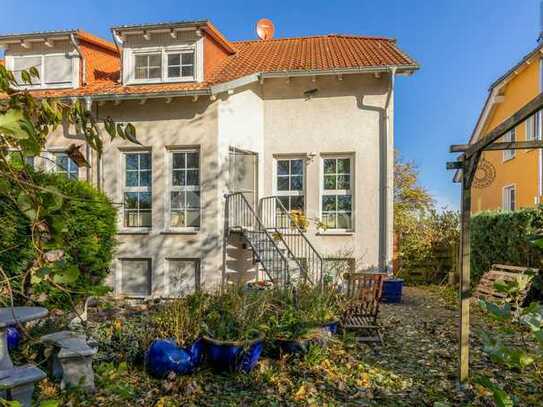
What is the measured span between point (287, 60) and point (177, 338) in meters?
8.47

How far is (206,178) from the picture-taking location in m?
9.81

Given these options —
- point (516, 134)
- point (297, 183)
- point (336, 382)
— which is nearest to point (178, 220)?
point (297, 183)

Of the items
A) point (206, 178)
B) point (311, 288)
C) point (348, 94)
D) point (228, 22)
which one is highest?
point (228, 22)

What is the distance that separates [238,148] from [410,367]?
21.0ft

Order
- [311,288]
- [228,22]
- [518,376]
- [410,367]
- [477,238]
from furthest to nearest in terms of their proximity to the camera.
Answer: [228,22] → [477,238] → [311,288] → [410,367] → [518,376]

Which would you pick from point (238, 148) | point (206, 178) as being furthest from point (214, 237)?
point (238, 148)

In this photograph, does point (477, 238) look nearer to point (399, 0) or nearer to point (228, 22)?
point (399, 0)

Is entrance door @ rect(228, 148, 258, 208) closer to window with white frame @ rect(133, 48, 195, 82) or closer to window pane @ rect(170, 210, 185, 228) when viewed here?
window pane @ rect(170, 210, 185, 228)

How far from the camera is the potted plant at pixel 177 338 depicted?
4793mm

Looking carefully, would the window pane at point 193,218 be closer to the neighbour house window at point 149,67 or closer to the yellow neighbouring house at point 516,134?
the neighbour house window at point 149,67

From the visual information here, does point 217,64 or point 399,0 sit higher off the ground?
point 399,0

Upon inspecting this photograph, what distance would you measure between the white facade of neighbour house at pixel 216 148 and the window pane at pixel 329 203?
0.03 metres

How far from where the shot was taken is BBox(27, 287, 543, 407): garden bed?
435 centimetres

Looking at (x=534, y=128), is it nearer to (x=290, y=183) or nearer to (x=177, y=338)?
(x=290, y=183)
